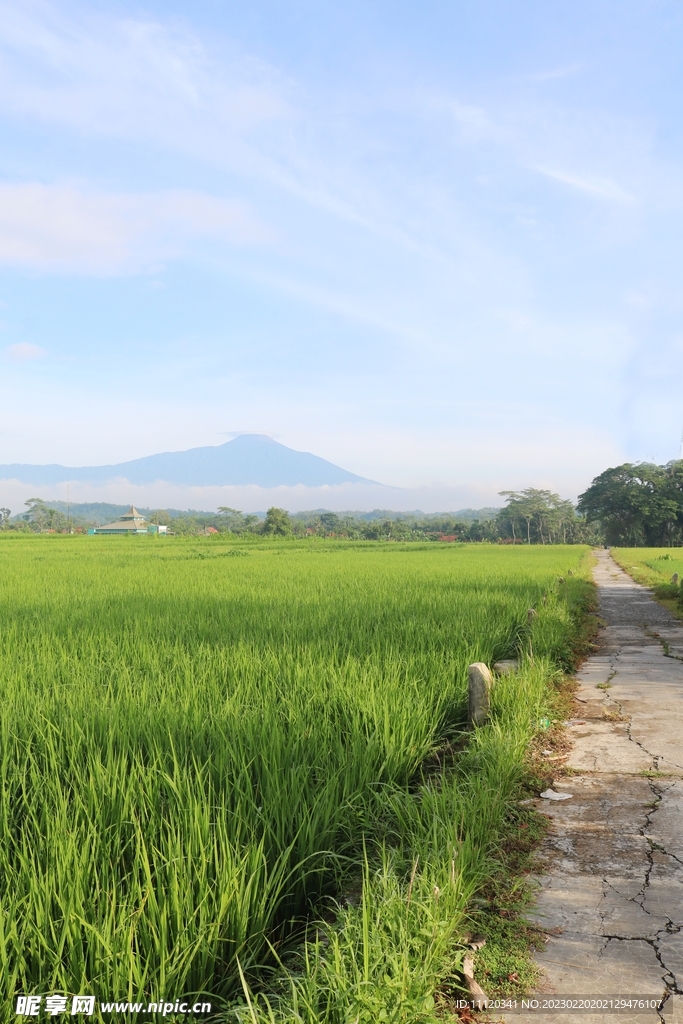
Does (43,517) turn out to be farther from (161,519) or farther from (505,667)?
(505,667)

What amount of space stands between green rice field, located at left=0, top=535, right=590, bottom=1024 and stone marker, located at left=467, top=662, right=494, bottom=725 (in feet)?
0.58

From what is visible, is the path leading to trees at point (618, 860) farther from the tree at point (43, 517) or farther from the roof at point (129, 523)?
the tree at point (43, 517)

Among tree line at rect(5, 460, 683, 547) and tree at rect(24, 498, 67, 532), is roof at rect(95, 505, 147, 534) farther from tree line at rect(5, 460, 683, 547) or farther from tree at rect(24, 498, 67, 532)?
tree at rect(24, 498, 67, 532)

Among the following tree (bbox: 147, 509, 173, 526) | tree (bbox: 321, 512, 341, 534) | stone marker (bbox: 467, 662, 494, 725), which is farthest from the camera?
tree (bbox: 147, 509, 173, 526)

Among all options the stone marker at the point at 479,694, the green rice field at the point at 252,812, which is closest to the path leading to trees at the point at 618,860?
the green rice field at the point at 252,812

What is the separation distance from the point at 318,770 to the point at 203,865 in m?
1.10

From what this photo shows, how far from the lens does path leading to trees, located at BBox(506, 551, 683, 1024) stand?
6.89ft

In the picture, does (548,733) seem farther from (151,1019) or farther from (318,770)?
(151,1019)

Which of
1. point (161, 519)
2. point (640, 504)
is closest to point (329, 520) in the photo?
point (161, 519)

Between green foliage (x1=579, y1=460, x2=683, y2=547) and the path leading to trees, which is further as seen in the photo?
green foliage (x1=579, y1=460, x2=683, y2=547)

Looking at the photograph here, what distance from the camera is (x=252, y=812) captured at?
2.54m

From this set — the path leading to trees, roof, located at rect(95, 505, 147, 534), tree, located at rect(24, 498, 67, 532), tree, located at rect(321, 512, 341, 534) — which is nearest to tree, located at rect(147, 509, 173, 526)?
tree, located at rect(24, 498, 67, 532)

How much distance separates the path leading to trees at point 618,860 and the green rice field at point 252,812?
0.31m

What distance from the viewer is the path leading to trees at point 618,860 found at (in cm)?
210
